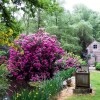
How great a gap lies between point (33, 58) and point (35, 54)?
250 millimetres

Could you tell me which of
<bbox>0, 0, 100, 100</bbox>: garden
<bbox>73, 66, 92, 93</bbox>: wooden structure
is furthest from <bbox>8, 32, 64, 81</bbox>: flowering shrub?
<bbox>73, 66, 92, 93</bbox>: wooden structure

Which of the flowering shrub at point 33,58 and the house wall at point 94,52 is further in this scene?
the house wall at point 94,52

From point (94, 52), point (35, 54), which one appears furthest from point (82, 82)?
point (94, 52)

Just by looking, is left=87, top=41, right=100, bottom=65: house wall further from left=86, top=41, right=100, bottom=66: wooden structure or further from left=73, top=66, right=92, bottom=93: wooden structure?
left=73, top=66, right=92, bottom=93: wooden structure

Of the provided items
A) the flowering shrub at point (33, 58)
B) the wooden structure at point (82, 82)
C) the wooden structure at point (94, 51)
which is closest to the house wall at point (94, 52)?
the wooden structure at point (94, 51)

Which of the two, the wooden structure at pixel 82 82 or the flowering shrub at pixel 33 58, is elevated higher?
the flowering shrub at pixel 33 58

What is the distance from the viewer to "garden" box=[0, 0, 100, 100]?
6945mm

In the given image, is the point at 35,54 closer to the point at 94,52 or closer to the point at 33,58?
the point at 33,58

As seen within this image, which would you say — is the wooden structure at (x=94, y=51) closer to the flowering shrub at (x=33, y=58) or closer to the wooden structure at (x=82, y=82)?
the flowering shrub at (x=33, y=58)

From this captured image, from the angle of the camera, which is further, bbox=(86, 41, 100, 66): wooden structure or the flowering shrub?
bbox=(86, 41, 100, 66): wooden structure

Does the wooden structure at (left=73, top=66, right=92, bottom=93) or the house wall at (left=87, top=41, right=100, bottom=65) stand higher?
the house wall at (left=87, top=41, right=100, bottom=65)

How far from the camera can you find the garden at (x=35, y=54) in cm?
695

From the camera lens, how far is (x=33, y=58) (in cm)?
1415

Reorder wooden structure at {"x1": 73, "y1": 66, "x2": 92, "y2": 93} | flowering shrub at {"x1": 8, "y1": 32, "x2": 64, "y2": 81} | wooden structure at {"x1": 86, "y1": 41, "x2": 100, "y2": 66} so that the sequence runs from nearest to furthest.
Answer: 1. wooden structure at {"x1": 73, "y1": 66, "x2": 92, "y2": 93}
2. flowering shrub at {"x1": 8, "y1": 32, "x2": 64, "y2": 81}
3. wooden structure at {"x1": 86, "y1": 41, "x2": 100, "y2": 66}
